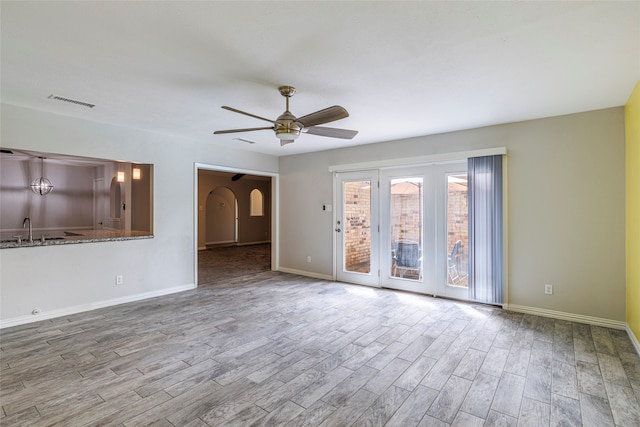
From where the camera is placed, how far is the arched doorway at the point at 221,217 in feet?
36.2

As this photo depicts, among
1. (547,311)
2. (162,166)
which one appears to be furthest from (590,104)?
(162,166)

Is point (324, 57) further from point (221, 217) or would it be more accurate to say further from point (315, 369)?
point (221, 217)

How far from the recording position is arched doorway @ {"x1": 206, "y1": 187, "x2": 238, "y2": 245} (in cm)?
1103

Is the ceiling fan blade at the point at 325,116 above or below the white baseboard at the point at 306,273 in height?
above

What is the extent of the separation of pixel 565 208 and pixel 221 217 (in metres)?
10.2

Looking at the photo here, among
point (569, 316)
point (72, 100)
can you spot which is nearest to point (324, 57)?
point (72, 100)

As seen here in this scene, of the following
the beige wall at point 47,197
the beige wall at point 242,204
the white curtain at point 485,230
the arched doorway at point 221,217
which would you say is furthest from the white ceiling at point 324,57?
the arched doorway at point 221,217

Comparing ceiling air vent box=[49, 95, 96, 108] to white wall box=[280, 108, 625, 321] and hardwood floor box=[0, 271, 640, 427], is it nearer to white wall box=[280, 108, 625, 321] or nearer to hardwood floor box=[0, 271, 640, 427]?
hardwood floor box=[0, 271, 640, 427]

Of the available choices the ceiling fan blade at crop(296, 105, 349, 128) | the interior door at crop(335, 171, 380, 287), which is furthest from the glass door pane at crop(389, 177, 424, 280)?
the ceiling fan blade at crop(296, 105, 349, 128)

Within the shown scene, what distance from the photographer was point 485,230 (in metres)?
4.18

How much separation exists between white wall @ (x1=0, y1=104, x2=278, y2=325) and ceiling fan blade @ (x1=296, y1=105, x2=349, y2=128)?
2998 millimetres

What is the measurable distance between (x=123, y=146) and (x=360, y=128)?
3.43 metres

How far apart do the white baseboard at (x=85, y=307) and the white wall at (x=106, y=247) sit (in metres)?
0.02

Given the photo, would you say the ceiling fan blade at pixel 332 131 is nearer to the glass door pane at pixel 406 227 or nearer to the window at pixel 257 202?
the glass door pane at pixel 406 227
